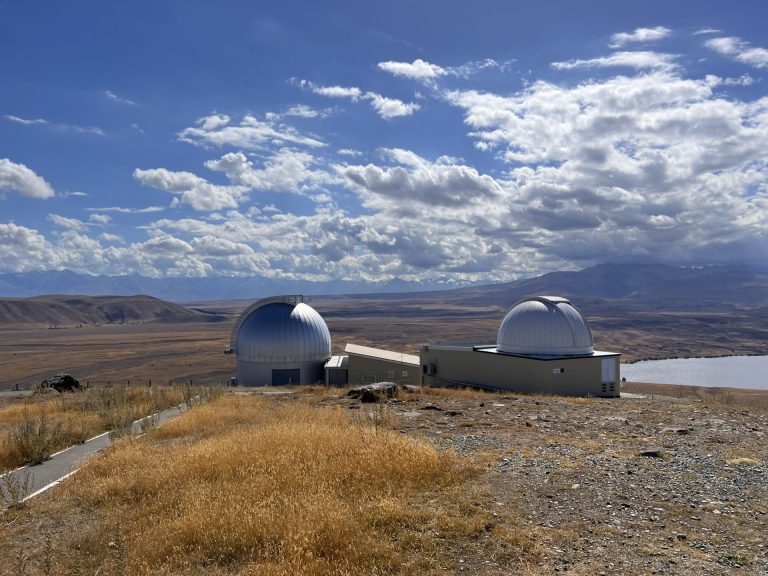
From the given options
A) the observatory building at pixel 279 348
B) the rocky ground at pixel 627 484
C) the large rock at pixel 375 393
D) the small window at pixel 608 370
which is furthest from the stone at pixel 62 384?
the small window at pixel 608 370

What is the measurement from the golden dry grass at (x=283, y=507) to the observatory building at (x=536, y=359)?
68.2 feet

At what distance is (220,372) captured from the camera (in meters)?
73.4

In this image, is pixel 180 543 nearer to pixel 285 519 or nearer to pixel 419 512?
pixel 285 519

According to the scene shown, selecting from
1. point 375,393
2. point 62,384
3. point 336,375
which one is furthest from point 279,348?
point 375,393

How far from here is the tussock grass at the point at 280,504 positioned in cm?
646

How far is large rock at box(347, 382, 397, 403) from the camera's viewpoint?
2183 cm

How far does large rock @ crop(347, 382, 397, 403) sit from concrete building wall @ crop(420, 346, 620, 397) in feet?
32.0

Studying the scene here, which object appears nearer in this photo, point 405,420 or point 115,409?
point 405,420

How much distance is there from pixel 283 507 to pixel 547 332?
27.1m

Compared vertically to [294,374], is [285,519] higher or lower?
higher

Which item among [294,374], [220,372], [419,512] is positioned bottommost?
[220,372]

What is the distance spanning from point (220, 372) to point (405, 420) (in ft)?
202

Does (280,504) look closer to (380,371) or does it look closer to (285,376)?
(380,371)

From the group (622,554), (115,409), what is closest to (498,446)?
(622,554)
